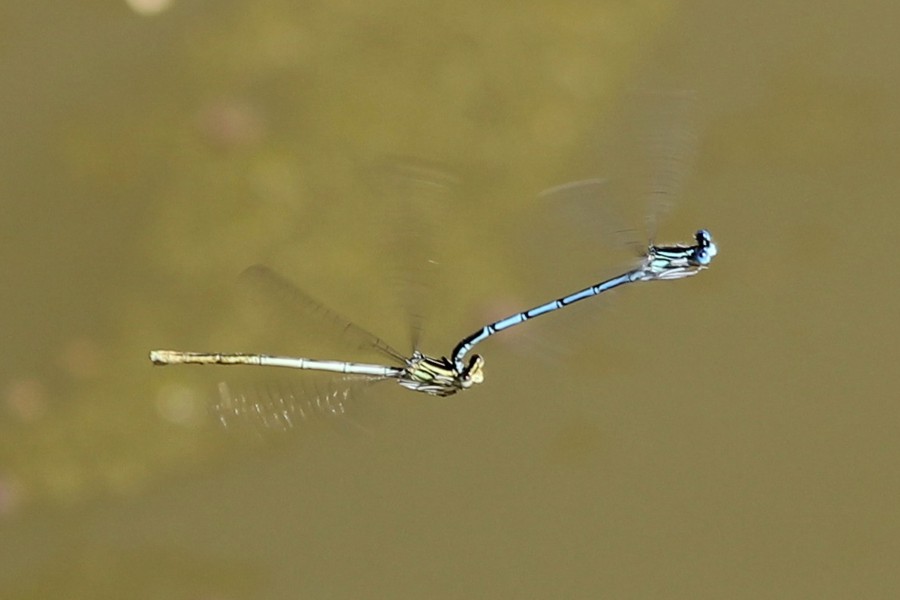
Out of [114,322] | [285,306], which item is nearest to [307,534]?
[285,306]

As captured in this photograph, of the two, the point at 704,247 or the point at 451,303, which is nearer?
the point at 704,247

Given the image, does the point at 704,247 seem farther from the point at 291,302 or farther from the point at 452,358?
the point at 291,302

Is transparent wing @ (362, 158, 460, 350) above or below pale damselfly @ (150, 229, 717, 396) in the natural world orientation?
above

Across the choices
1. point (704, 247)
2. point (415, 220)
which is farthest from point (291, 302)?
point (704, 247)

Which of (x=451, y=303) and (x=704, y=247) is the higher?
(x=451, y=303)

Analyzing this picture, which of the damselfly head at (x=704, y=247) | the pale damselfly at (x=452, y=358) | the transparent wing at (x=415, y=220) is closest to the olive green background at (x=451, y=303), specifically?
the transparent wing at (x=415, y=220)

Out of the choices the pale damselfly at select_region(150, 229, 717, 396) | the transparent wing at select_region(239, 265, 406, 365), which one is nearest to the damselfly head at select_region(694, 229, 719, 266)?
the pale damselfly at select_region(150, 229, 717, 396)

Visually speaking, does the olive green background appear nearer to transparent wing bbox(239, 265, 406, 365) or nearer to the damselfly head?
transparent wing bbox(239, 265, 406, 365)

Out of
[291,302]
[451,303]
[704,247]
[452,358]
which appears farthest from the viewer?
[451,303]

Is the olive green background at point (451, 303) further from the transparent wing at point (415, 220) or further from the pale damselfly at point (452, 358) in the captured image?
the pale damselfly at point (452, 358)
